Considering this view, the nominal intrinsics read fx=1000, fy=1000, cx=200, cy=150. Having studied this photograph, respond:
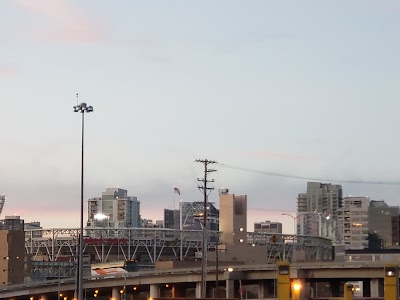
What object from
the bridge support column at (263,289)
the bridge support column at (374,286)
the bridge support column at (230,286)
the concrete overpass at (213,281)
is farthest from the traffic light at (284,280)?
the bridge support column at (263,289)

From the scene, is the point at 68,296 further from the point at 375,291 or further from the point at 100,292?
the point at 375,291

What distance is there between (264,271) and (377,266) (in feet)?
69.0

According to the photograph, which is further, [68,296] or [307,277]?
[68,296]

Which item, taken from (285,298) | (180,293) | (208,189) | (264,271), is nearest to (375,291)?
(264,271)

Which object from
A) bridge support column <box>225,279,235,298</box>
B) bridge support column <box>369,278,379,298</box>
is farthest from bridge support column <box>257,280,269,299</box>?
bridge support column <box>369,278,379,298</box>

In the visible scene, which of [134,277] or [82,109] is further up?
[82,109]

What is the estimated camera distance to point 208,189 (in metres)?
138

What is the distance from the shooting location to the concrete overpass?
148 m

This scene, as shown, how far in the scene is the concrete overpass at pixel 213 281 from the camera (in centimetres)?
14788

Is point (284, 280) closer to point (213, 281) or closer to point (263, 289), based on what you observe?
point (263, 289)

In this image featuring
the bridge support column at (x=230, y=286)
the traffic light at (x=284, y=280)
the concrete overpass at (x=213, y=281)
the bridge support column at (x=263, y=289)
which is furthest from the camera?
the bridge support column at (x=263, y=289)

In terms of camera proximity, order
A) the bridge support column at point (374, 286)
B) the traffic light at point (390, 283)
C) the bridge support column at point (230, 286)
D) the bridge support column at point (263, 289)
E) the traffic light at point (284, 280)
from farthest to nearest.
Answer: the bridge support column at point (263, 289) < the bridge support column at point (230, 286) < the bridge support column at point (374, 286) < the traffic light at point (390, 283) < the traffic light at point (284, 280)

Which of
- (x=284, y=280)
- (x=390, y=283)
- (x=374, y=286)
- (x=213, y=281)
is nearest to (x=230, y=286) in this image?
(x=213, y=281)

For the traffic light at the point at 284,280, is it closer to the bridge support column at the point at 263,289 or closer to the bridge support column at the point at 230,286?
the bridge support column at the point at 230,286
